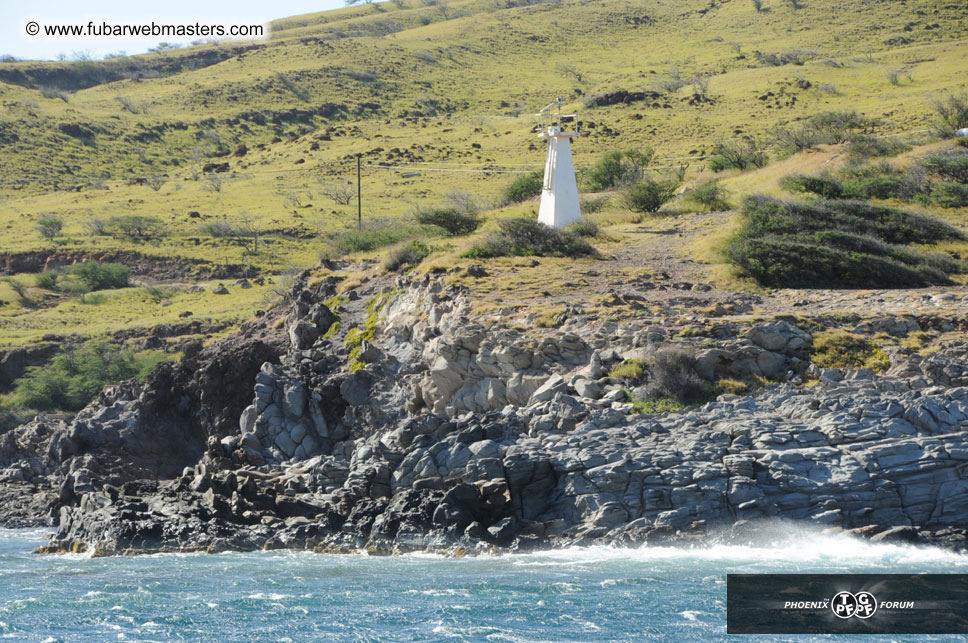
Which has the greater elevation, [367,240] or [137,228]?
[137,228]

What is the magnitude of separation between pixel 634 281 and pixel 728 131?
45.0 m

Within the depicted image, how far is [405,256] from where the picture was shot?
3716 cm

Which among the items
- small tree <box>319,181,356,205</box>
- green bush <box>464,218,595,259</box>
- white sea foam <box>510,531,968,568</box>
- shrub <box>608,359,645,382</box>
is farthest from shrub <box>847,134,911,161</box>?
small tree <box>319,181,356,205</box>

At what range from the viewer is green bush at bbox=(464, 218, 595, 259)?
36281 mm

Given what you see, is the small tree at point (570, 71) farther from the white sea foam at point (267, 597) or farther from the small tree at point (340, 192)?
the white sea foam at point (267, 597)

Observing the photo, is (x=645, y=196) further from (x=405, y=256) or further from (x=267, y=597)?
(x=267, y=597)

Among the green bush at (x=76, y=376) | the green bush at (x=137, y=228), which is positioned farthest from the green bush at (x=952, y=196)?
the green bush at (x=137, y=228)

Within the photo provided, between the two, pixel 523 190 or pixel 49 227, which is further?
pixel 49 227

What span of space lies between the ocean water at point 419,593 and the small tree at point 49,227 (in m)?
50.7

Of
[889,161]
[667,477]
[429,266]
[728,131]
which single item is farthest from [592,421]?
[728,131]

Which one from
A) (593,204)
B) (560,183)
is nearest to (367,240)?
(560,183)

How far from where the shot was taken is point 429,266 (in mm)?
34656

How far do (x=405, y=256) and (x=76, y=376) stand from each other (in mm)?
18753

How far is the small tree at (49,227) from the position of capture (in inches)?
2699
